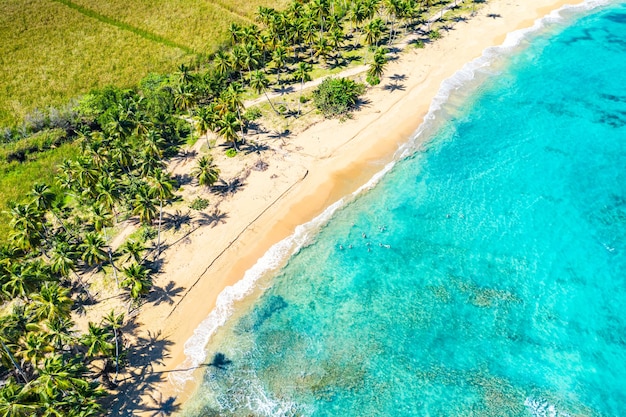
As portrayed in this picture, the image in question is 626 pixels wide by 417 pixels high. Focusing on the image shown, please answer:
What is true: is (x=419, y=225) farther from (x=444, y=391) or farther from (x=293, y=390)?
(x=293, y=390)

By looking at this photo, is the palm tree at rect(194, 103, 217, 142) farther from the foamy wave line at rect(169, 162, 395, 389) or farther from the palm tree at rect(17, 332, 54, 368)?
the palm tree at rect(17, 332, 54, 368)

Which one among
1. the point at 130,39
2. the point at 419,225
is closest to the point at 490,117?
the point at 419,225

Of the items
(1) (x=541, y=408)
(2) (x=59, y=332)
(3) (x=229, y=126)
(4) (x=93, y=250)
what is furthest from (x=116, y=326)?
(1) (x=541, y=408)

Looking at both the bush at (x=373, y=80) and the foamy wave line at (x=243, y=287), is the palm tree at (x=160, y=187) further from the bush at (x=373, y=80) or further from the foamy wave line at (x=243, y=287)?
the bush at (x=373, y=80)

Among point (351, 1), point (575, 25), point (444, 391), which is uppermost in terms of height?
point (351, 1)

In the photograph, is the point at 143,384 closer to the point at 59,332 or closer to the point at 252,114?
the point at 59,332

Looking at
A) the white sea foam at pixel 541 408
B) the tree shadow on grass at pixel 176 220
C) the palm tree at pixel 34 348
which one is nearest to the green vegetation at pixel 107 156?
the palm tree at pixel 34 348
